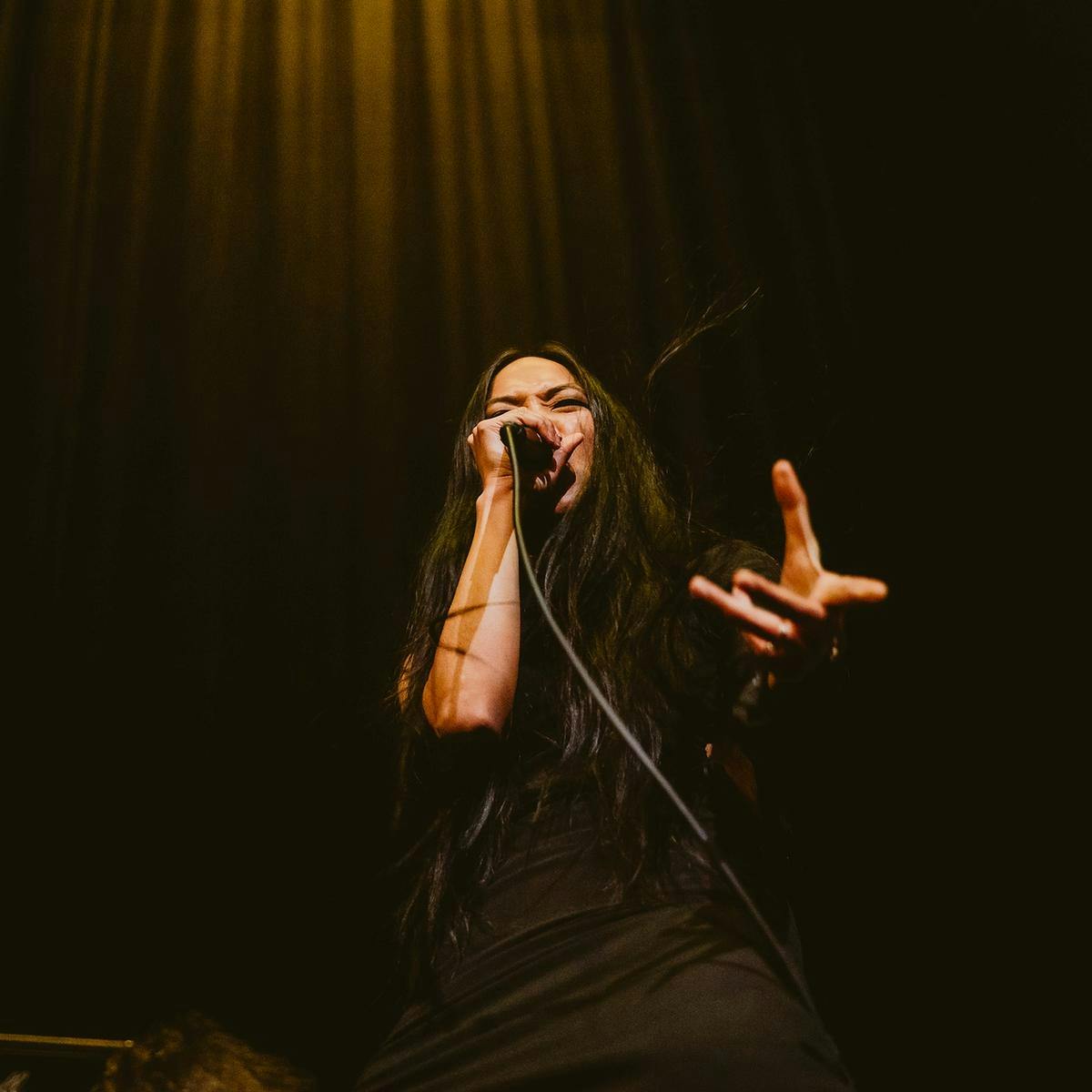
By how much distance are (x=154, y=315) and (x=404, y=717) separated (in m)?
1.12

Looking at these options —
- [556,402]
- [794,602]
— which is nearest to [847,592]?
[794,602]

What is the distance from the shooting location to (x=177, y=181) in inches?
71.5

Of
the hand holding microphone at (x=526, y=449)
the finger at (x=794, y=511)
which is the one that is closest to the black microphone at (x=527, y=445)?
the hand holding microphone at (x=526, y=449)

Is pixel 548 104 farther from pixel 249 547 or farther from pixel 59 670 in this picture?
pixel 59 670

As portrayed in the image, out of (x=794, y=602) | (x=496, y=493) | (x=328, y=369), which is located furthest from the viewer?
(x=328, y=369)

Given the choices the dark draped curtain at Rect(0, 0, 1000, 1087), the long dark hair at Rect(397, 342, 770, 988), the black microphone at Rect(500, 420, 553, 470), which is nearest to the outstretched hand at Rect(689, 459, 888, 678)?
Result: the long dark hair at Rect(397, 342, 770, 988)

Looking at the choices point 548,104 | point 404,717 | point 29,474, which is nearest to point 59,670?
point 29,474

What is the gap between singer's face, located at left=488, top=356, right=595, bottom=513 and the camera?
127cm

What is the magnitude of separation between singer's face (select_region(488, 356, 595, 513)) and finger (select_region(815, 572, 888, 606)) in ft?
1.96

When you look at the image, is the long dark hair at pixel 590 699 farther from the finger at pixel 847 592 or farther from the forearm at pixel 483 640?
the finger at pixel 847 592

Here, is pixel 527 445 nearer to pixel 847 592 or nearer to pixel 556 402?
pixel 556 402

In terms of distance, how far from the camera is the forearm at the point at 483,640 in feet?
3.15

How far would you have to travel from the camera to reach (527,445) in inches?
46.1

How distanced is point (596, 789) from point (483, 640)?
0.74 feet
